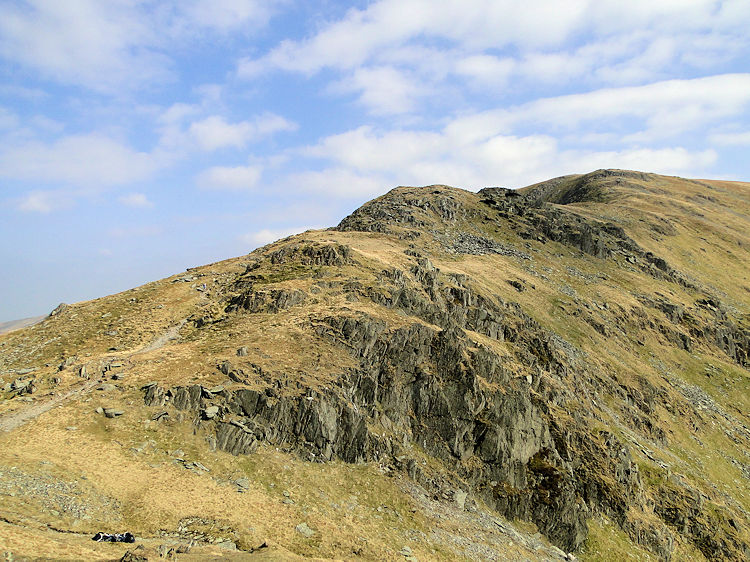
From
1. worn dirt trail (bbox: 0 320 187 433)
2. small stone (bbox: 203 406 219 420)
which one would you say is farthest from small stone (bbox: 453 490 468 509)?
worn dirt trail (bbox: 0 320 187 433)

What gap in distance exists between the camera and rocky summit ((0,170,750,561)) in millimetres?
26938

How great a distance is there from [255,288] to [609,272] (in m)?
71.9

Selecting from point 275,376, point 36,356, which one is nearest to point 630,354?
point 275,376

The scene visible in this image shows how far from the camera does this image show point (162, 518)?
25.0 m

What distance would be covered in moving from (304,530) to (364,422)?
11.1m

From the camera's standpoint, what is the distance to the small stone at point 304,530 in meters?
27.3

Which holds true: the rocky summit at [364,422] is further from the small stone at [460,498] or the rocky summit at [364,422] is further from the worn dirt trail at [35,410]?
the small stone at [460,498]

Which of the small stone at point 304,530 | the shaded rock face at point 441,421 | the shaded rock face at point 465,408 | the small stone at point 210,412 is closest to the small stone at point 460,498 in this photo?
the shaded rock face at point 465,408

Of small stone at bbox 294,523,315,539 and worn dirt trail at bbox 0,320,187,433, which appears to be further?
worn dirt trail at bbox 0,320,187,433

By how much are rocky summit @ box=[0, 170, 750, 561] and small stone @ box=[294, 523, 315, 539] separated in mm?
112

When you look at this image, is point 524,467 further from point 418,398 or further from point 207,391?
point 207,391

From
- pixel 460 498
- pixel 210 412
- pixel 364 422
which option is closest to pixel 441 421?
pixel 460 498

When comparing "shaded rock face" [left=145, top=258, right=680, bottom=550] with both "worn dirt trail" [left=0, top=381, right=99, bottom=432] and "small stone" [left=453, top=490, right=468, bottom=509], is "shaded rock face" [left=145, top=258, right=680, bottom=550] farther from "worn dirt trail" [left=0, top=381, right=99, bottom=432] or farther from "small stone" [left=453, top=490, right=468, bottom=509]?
"worn dirt trail" [left=0, top=381, right=99, bottom=432]

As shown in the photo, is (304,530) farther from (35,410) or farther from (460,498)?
(35,410)
